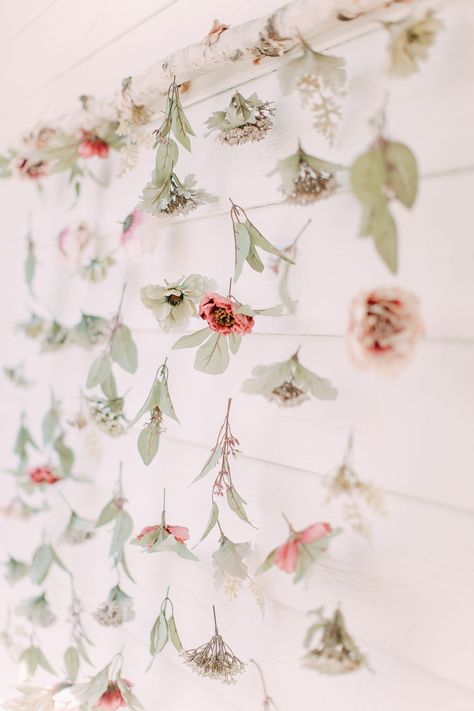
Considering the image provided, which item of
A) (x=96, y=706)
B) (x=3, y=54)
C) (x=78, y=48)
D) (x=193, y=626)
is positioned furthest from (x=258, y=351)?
(x=3, y=54)

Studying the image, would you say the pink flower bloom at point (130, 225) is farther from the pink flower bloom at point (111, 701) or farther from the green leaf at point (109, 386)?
the pink flower bloom at point (111, 701)

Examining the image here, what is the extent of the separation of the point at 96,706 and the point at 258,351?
70 cm

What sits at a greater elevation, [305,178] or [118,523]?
[305,178]

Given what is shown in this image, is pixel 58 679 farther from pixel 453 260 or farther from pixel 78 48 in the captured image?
pixel 78 48

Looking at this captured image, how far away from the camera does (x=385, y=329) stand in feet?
2.46

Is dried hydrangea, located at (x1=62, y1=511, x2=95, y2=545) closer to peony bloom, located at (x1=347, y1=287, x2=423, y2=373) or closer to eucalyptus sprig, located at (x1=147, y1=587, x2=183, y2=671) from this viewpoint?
eucalyptus sprig, located at (x1=147, y1=587, x2=183, y2=671)

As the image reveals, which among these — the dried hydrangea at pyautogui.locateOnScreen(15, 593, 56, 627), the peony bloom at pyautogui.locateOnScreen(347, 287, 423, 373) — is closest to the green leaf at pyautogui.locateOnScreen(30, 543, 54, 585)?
the dried hydrangea at pyautogui.locateOnScreen(15, 593, 56, 627)

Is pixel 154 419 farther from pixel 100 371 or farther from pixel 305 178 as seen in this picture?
pixel 305 178

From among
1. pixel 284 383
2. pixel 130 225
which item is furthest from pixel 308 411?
pixel 130 225

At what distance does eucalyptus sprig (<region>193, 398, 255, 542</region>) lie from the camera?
0.96 metres

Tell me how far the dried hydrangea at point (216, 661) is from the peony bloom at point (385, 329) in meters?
0.52

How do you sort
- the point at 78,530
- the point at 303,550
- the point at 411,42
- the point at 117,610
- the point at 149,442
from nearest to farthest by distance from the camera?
1. the point at 411,42
2. the point at 303,550
3. the point at 149,442
4. the point at 117,610
5. the point at 78,530

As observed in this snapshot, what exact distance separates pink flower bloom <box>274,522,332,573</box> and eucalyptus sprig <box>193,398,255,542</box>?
0.08 metres

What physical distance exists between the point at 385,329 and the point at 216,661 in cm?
59
